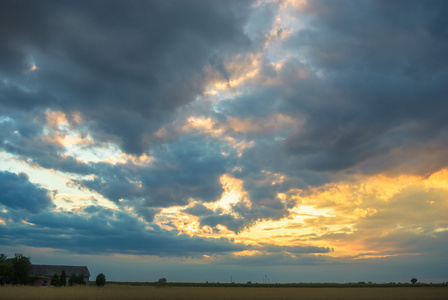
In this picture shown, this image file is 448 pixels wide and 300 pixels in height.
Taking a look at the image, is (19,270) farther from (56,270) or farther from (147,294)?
(147,294)

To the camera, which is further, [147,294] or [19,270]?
[19,270]

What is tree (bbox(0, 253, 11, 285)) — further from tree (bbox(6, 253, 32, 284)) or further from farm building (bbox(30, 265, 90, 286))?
farm building (bbox(30, 265, 90, 286))

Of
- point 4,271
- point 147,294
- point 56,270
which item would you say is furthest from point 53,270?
point 147,294

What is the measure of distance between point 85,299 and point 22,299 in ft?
19.6

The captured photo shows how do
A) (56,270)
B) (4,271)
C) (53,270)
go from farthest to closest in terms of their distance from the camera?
1. (56,270)
2. (53,270)
3. (4,271)

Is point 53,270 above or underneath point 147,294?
underneath

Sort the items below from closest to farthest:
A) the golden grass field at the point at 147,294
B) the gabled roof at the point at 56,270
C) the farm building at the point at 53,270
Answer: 1. the golden grass field at the point at 147,294
2. the farm building at the point at 53,270
3. the gabled roof at the point at 56,270

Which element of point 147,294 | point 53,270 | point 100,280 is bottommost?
point 100,280

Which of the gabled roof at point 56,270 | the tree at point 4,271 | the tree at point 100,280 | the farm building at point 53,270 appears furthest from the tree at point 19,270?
the gabled roof at point 56,270

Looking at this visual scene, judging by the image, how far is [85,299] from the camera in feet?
118

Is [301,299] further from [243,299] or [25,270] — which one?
[25,270]

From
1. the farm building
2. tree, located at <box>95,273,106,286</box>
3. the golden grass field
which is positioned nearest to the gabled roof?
the farm building

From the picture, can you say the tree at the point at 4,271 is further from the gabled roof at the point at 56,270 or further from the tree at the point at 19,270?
the gabled roof at the point at 56,270

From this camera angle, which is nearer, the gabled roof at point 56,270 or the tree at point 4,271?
the tree at point 4,271
